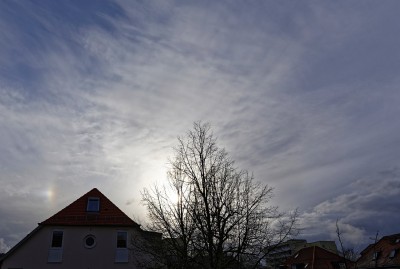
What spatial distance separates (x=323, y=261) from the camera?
2151 inches

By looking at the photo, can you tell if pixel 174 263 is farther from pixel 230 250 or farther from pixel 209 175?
pixel 209 175

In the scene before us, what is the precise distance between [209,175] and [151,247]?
5.19 m

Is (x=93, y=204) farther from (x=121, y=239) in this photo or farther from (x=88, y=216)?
(x=121, y=239)

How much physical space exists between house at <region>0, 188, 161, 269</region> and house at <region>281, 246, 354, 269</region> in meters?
29.3

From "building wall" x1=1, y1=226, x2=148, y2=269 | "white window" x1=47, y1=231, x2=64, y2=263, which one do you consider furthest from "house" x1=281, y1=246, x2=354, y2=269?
"white window" x1=47, y1=231, x2=64, y2=263

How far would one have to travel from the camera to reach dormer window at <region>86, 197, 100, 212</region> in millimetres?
33531

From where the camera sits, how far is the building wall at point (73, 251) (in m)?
30.0

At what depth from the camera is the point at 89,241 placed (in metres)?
31.6

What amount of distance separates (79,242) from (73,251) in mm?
822

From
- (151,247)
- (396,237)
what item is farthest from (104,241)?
(396,237)

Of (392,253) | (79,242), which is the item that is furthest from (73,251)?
(392,253)

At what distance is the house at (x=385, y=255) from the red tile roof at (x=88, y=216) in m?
30.8

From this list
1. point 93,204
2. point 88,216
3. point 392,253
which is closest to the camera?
point 88,216

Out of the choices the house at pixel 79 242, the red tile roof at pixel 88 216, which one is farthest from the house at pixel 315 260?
the red tile roof at pixel 88 216
